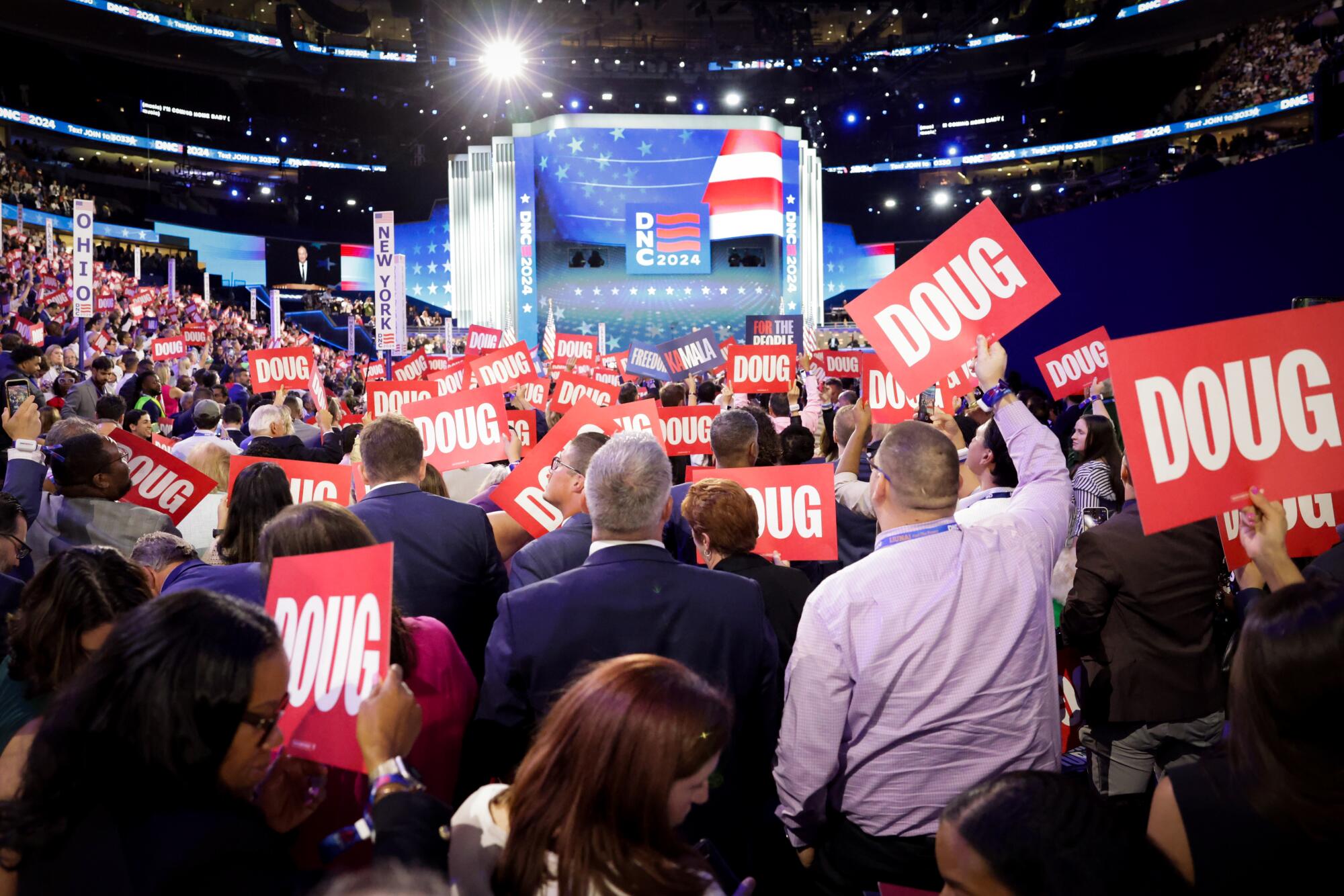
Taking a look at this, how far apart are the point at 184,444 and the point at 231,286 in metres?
34.4

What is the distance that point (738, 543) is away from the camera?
11.7 feet

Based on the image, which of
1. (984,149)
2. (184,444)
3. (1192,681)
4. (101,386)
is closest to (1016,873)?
(1192,681)

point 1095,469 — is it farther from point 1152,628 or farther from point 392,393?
point 392,393

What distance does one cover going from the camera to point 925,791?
267cm

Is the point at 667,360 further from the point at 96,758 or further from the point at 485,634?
the point at 96,758

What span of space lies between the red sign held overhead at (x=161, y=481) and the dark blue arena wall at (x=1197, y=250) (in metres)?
11.3

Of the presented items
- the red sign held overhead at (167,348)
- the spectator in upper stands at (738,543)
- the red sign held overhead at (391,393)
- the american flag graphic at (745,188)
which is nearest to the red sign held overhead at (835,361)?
the red sign held overhead at (391,393)

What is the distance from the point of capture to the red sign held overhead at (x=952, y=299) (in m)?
4.07

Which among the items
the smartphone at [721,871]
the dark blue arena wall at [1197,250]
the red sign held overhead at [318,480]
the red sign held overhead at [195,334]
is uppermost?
the dark blue arena wall at [1197,250]

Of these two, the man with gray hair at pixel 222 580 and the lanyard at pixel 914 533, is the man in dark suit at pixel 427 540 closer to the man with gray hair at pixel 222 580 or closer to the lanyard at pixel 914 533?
the man with gray hair at pixel 222 580

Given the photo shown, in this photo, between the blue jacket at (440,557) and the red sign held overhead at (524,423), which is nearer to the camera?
the blue jacket at (440,557)

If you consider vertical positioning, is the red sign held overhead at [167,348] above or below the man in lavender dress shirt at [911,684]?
above

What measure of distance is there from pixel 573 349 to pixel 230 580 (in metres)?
11.6

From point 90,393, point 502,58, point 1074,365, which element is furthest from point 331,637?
point 502,58
